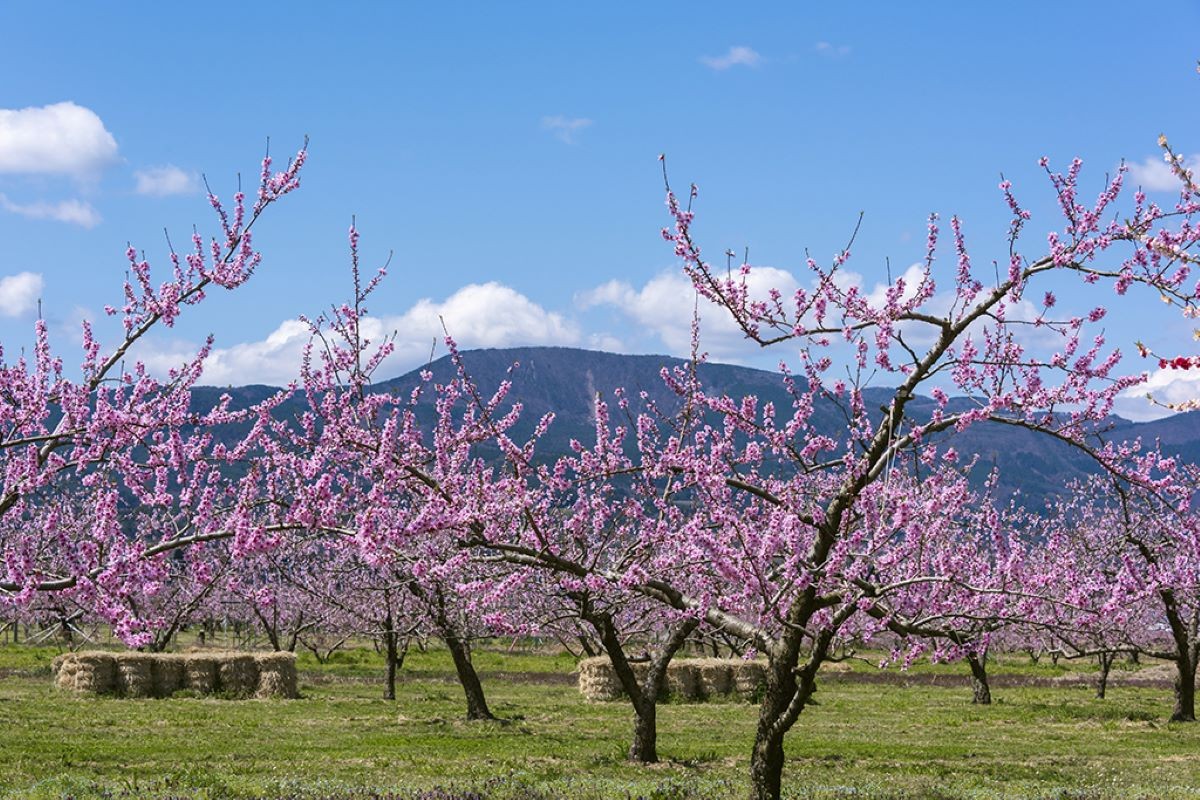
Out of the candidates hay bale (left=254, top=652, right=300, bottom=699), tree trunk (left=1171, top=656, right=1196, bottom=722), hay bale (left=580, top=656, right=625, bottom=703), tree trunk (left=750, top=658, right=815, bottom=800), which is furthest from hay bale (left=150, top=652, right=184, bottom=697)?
tree trunk (left=1171, top=656, right=1196, bottom=722)

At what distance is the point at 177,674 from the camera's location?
Result: 37.7 m

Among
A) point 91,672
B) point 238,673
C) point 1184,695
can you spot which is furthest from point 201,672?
point 1184,695

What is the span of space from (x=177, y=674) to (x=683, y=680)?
16157 mm

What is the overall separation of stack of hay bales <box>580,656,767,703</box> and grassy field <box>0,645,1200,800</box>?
1.36 m

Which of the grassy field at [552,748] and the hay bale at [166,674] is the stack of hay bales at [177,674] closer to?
the hay bale at [166,674]

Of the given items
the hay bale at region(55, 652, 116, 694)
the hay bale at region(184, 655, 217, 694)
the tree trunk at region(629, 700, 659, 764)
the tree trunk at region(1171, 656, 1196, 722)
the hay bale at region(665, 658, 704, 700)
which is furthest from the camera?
the hay bale at region(665, 658, 704, 700)

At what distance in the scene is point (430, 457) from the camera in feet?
44.5

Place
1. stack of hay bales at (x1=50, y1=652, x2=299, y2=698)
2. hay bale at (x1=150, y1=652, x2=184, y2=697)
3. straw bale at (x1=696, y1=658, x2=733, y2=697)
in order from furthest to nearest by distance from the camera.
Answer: straw bale at (x1=696, y1=658, x2=733, y2=697), hay bale at (x1=150, y1=652, x2=184, y2=697), stack of hay bales at (x1=50, y1=652, x2=299, y2=698)

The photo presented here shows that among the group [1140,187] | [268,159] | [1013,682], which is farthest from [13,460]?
[1013,682]

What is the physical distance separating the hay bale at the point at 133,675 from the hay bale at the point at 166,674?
20 centimetres

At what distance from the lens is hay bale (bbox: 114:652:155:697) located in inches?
1455

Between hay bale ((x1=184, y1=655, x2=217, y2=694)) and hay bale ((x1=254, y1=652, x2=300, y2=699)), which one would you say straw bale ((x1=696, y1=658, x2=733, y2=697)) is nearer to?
hay bale ((x1=254, y1=652, x2=300, y2=699))

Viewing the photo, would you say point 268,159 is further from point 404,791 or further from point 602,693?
point 602,693

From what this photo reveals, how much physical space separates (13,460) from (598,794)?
7808 mm
